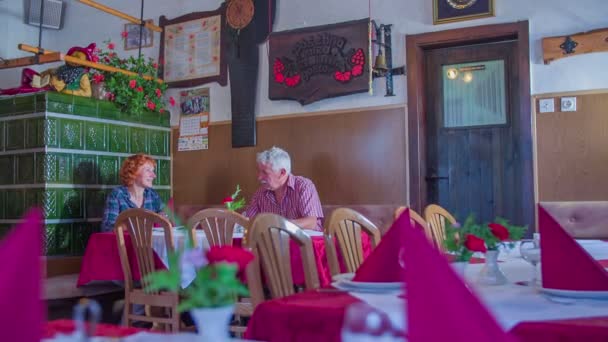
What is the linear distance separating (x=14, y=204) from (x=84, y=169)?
25.7 inches

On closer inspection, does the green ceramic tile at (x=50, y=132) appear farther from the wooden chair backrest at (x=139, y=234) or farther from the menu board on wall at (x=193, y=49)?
the wooden chair backrest at (x=139, y=234)

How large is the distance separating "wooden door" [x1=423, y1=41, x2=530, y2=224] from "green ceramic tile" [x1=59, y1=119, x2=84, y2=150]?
301 centimetres

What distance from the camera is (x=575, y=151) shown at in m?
4.94

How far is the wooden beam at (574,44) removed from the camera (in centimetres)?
481

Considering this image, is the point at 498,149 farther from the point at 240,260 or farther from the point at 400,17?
the point at 240,260

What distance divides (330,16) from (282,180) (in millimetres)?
1839

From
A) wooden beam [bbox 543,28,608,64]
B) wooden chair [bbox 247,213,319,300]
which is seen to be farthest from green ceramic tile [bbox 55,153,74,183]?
wooden beam [bbox 543,28,608,64]

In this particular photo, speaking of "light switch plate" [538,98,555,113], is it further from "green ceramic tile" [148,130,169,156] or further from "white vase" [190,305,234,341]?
"white vase" [190,305,234,341]

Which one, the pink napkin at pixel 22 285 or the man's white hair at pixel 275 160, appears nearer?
the pink napkin at pixel 22 285

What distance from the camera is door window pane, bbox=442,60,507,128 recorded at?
5258 millimetres

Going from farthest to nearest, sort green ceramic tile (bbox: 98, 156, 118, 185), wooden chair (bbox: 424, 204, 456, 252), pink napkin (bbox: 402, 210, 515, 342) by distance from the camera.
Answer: green ceramic tile (bbox: 98, 156, 118, 185)
wooden chair (bbox: 424, 204, 456, 252)
pink napkin (bbox: 402, 210, 515, 342)

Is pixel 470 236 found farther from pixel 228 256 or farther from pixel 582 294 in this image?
pixel 228 256

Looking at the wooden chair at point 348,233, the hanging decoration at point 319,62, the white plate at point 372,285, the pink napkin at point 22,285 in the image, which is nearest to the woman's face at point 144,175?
the hanging decoration at point 319,62

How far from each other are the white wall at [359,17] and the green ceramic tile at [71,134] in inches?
51.5
